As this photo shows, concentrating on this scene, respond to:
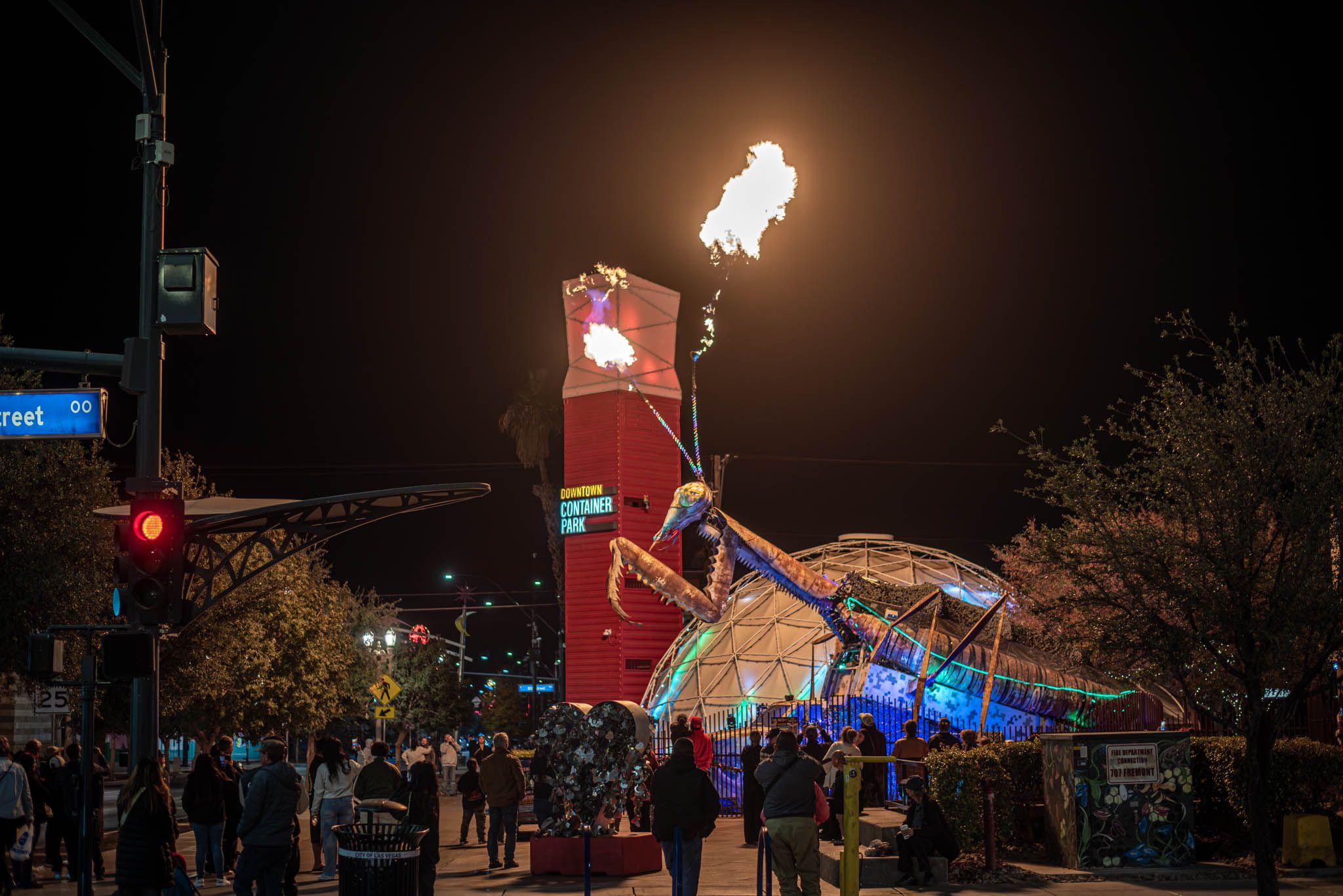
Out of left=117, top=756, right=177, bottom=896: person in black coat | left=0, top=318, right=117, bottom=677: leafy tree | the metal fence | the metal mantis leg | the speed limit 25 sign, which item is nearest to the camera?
left=117, top=756, right=177, bottom=896: person in black coat

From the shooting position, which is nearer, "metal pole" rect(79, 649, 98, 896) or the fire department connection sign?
"metal pole" rect(79, 649, 98, 896)

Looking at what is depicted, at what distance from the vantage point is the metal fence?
23.8 metres

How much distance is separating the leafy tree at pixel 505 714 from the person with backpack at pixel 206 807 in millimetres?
47585

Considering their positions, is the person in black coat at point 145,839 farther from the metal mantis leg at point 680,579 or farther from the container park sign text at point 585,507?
the container park sign text at point 585,507

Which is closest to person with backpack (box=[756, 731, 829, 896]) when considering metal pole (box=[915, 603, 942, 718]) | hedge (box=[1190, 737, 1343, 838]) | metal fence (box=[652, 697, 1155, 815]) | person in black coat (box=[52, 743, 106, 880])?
hedge (box=[1190, 737, 1343, 838])

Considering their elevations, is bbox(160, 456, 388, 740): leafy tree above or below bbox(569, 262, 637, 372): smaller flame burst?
below

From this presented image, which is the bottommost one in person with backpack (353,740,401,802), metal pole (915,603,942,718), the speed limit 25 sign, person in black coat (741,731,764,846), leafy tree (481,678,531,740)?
leafy tree (481,678,531,740)

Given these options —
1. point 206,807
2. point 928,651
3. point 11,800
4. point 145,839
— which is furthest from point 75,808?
point 928,651

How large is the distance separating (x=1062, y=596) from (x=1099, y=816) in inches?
132

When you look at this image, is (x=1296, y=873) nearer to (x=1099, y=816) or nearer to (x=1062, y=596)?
(x=1099, y=816)

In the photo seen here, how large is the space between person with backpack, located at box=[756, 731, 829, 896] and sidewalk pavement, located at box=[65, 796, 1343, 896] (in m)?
2.83

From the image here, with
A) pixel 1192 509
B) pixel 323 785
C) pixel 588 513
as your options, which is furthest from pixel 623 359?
pixel 1192 509

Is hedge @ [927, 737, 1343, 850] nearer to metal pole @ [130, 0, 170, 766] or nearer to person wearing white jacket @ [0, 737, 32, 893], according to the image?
metal pole @ [130, 0, 170, 766]

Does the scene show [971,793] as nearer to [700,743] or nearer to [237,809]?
[700,743]
